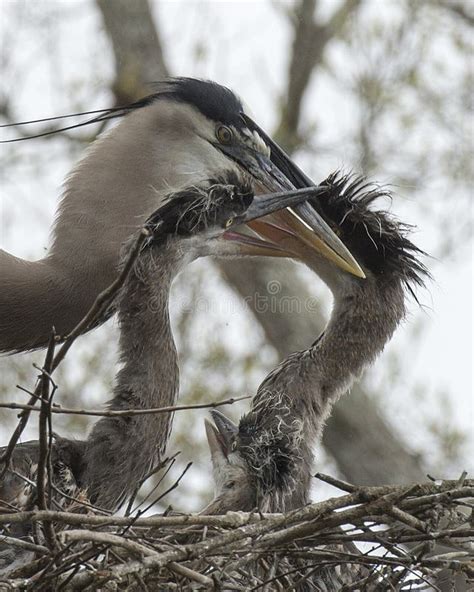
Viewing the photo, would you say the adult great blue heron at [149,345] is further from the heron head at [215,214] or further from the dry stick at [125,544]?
the dry stick at [125,544]

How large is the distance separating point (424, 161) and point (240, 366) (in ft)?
6.40

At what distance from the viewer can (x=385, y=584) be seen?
3.16m

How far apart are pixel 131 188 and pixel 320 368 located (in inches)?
39.6

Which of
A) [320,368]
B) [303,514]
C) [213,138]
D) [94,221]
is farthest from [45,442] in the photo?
[213,138]

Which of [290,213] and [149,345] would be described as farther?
[290,213]

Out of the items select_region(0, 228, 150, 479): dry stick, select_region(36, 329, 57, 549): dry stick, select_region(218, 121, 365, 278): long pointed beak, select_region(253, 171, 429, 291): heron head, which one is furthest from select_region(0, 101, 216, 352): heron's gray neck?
select_region(36, 329, 57, 549): dry stick

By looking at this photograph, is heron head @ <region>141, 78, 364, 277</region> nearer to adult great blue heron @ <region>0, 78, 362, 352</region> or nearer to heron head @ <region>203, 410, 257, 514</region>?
adult great blue heron @ <region>0, 78, 362, 352</region>

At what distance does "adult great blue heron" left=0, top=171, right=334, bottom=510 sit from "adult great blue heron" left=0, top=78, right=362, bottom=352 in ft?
0.60

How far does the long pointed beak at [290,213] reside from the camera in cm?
415

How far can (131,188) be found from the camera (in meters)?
4.45

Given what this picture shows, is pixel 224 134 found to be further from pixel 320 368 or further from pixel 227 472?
pixel 227 472

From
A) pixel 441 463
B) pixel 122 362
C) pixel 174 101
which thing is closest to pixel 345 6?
pixel 441 463

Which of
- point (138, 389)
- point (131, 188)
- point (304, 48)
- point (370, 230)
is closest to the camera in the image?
point (138, 389)

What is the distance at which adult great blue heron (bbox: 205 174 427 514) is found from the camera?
3676 millimetres
